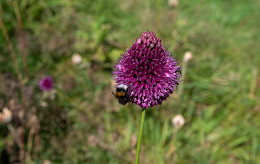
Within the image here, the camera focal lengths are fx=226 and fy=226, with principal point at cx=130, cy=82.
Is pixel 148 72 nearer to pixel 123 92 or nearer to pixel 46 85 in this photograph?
pixel 123 92

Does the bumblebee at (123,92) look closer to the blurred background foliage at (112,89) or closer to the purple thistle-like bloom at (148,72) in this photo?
the purple thistle-like bloom at (148,72)

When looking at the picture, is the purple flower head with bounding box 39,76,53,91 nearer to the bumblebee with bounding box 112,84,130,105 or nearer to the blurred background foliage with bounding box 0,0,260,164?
the blurred background foliage with bounding box 0,0,260,164

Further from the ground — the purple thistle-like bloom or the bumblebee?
the purple thistle-like bloom

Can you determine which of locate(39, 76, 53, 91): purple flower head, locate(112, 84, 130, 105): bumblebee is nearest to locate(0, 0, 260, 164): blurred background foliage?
locate(39, 76, 53, 91): purple flower head

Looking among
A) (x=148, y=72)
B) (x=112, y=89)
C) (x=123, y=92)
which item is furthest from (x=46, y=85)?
(x=148, y=72)

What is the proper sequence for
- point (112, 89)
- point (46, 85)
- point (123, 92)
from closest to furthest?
point (123, 92) < point (46, 85) < point (112, 89)

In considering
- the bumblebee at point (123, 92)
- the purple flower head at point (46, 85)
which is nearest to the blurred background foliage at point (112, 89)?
the purple flower head at point (46, 85)
